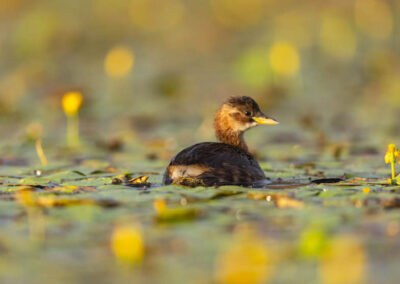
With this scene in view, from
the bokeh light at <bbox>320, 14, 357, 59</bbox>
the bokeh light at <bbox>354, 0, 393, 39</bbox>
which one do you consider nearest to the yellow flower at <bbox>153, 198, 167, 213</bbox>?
the bokeh light at <bbox>320, 14, 357, 59</bbox>

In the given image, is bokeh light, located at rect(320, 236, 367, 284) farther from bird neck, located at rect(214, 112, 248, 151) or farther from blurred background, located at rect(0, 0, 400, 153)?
blurred background, located at rect(0, 0, 400, 153)

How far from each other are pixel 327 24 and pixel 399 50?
1999 mm

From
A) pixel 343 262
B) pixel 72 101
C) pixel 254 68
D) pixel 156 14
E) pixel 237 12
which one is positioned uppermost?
pixel 156 14

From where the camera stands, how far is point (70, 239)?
6.43m

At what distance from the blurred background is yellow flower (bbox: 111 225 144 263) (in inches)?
259

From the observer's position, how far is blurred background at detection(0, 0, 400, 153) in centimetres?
1495

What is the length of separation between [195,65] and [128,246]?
15463 millimetres

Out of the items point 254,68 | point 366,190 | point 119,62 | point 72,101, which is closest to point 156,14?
point 254,68

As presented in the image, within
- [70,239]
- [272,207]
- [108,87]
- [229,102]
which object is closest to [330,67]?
[108,87]

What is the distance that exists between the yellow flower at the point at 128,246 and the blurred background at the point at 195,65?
6585mm

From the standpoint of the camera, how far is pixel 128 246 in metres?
5.85

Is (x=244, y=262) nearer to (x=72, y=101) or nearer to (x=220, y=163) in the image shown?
(x=220, y=163)

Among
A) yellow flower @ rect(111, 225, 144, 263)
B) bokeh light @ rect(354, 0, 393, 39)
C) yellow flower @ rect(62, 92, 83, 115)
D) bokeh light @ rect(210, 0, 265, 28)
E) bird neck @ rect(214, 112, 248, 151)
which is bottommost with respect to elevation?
yellow flower @ rect(111, 225, 144, 263)

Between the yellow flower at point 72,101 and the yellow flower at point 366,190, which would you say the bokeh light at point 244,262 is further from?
the yellow flower at point 72,101
